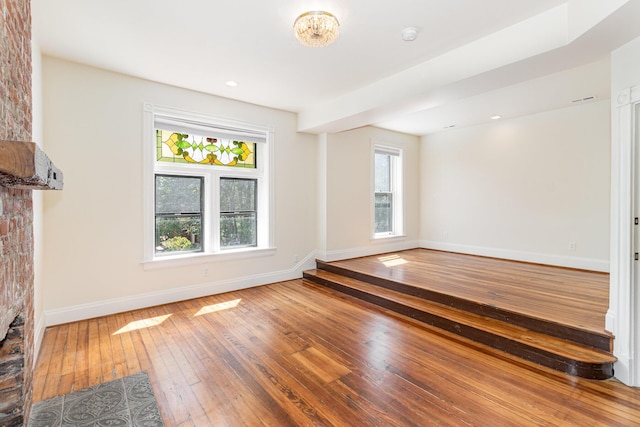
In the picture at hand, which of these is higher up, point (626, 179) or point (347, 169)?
point (347, 169)

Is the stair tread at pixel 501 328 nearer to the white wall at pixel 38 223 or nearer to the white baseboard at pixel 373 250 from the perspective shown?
the white baseboard at pixel 373 250

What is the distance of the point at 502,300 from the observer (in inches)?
126

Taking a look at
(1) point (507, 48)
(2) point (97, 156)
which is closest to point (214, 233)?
(2) point (97, 156)

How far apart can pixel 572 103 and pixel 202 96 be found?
17.4 ft

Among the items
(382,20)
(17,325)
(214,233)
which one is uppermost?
(382,20)

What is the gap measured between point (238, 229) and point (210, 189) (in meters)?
0.75

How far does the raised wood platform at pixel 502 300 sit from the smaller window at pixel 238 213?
120cm

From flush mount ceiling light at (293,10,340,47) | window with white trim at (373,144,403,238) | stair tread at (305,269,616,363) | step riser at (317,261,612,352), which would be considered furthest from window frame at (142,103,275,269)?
A: window with white trim at (373,144,403,238)

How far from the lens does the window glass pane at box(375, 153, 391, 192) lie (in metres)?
6.28

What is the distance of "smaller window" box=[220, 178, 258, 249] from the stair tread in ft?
5.75

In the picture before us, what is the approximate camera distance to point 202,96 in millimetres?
4121

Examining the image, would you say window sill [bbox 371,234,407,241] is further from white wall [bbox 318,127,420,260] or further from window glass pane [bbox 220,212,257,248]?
window glass pane [bbox 220,212,257,248]

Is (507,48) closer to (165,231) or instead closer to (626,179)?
(626,179)

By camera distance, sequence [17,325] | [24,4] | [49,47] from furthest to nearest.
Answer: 1. [49,47]
2. [24,4]
3. [17,325]
